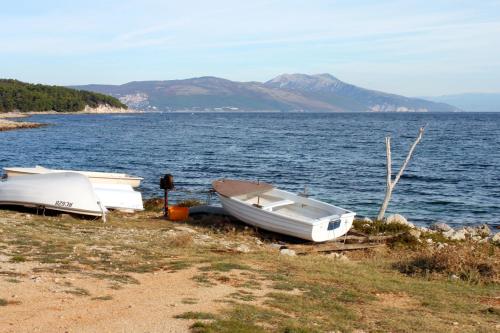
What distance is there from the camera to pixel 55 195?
2184cm

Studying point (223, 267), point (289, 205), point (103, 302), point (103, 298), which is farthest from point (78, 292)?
point (289, 205)

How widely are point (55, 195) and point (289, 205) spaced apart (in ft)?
30.1

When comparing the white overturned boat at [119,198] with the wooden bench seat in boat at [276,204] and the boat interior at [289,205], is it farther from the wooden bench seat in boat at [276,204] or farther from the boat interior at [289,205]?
the wooden bench seat in boat at [276,204]

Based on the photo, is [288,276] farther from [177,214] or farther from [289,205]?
[177,214]

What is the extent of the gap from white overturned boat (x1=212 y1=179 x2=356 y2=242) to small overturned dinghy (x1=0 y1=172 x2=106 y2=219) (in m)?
5.04

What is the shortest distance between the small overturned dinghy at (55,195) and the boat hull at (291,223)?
5.16m

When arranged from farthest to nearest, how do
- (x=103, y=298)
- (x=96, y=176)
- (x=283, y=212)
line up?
(x=96, y=176) → (x=283, y=212) → (x=103, y=298)

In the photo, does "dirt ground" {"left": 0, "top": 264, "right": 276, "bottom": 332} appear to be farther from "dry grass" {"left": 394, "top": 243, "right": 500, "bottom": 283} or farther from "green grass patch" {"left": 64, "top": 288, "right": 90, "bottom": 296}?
"dry grass" {"left": 394, "top": 243, "right": 500, "bottom": 283}

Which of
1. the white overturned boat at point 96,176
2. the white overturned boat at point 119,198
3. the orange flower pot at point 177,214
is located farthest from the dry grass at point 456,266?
the white overturned boat at point 96,176

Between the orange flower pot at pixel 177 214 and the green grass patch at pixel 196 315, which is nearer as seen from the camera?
the green grass patch at pixel 196 315

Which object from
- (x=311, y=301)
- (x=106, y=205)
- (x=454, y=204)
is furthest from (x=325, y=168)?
(x=311, y=301)

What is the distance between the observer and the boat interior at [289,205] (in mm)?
22486

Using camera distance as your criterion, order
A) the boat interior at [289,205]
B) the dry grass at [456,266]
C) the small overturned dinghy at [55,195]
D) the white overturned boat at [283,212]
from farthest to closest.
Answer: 1. the boat interior at [289,205]
2. the small overturned dinghy at [55,195]
3. the white overturned boat at [283,212]
4. the dry grass at [456,266]

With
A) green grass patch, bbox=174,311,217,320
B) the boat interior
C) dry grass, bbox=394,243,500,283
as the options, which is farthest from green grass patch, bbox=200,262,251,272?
the boat interior
